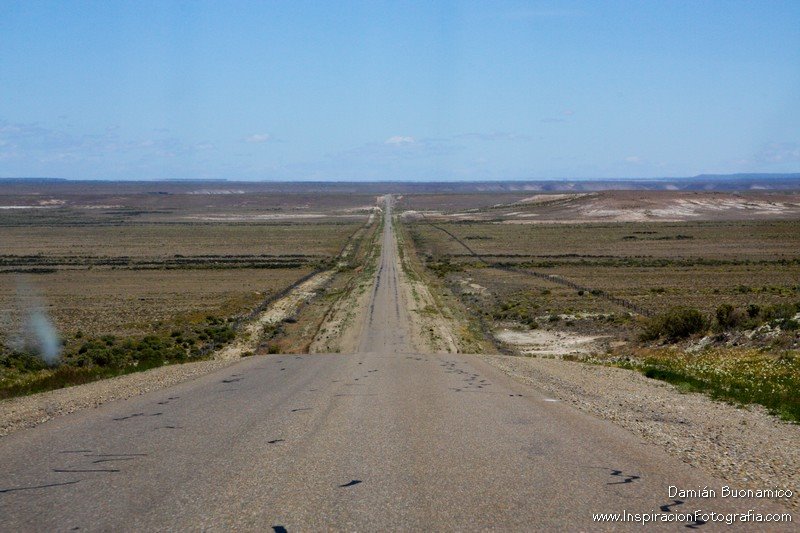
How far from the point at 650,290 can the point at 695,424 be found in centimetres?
3865

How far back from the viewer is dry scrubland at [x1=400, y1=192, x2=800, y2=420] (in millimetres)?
19906

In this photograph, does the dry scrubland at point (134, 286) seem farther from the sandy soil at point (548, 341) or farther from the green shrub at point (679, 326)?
the green shrub at point (679, 326)

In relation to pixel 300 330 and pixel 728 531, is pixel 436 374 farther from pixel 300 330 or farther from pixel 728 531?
pixel 300 330

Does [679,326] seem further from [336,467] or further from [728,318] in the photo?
[336,467]

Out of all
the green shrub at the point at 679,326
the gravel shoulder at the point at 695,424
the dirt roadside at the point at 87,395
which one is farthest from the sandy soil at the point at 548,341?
the dirt roadside at the point at 87,395

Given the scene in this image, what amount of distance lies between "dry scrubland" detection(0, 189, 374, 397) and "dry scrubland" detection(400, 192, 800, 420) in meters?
13.7

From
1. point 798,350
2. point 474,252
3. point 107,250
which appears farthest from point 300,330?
point 107,250

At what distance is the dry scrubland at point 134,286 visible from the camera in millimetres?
26656

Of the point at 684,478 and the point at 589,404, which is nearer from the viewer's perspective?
the point at 684,478

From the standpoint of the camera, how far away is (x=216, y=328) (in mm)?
34438

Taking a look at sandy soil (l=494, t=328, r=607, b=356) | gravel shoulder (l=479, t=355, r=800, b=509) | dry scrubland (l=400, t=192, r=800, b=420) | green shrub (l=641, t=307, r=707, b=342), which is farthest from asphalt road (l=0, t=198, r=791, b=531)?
sandy soil (l=494, t=328, r=607, b=356)

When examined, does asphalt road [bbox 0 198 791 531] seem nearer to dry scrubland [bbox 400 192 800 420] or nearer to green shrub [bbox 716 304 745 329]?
dry scrubland [bbox 400 192 800 420]

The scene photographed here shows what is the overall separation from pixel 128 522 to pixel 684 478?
5906mm

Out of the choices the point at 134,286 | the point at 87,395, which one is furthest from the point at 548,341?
the point at 134,286
